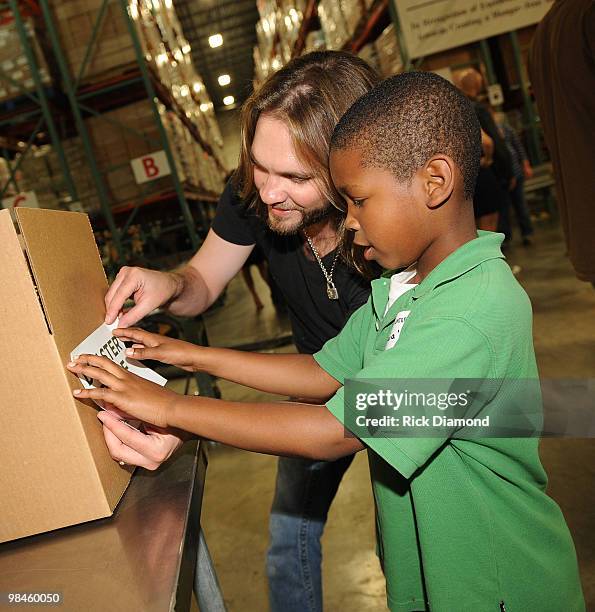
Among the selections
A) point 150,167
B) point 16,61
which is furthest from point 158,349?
point 16,61

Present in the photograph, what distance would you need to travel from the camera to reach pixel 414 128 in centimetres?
Result: 90

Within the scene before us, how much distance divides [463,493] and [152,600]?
0.47 metres

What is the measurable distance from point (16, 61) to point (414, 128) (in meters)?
5.69

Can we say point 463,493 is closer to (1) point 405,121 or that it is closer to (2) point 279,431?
(2) point 279,431

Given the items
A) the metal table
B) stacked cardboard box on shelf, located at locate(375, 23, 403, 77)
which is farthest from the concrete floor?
stacked cardboard box on shelf, located at locate(375, 23, 403, 77)

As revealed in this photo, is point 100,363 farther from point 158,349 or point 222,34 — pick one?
point 222,34

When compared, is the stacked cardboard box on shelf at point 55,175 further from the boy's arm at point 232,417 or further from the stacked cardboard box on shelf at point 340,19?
the boy's arm at point 232,417

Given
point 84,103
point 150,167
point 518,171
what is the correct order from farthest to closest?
point 84,103 → point 518,171 → point 150,167

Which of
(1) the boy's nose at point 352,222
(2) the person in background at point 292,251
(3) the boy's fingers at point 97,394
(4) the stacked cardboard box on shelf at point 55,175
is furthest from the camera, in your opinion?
(4) the stacked cardboard box on shelf at point 55,175

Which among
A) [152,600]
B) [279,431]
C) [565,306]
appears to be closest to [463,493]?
[279,431]

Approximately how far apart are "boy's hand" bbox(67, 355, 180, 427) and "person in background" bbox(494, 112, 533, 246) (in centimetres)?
537

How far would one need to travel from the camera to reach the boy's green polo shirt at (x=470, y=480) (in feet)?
2.62

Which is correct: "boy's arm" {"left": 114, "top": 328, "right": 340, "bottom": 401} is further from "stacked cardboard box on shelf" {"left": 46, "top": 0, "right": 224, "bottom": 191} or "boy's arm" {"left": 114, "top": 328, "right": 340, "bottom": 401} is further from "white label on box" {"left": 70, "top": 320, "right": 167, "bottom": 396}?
"stacked cardboard box on shelf" {"left": 46, "top": 0, "right": 224, "bottom": 191}

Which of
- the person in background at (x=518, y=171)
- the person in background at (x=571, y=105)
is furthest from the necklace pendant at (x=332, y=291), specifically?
the person in background at (x=518, y=171)
